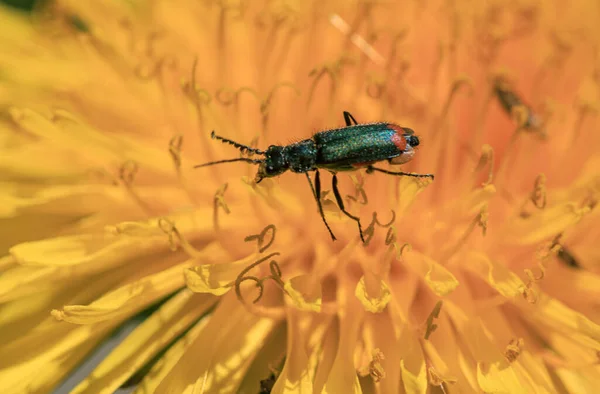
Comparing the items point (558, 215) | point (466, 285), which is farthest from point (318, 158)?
point (558, 215)

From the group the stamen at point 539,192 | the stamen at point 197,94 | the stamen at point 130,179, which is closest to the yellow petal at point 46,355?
the stamen at point 130,179

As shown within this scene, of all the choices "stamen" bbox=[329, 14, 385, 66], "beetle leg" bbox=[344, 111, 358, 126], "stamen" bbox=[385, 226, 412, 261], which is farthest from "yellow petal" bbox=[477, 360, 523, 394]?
"stamen" bbox=[329, 14, 385, 66]

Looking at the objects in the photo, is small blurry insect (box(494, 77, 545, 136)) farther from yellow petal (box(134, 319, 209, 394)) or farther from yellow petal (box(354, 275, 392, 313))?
yellow petal (box(134, 319, 209, 394))

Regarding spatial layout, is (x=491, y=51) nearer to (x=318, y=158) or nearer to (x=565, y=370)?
(x=318, y=158)

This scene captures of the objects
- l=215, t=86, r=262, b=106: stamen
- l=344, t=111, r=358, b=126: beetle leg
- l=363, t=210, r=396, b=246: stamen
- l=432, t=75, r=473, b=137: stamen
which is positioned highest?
l=215, t=86, r=262, b=106: stamen

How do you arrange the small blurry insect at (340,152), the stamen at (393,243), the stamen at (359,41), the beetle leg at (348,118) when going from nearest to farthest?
the stamen at (393,243) < the small blurry insect at (340,152) < the beetle leg at (348,118) < the stamen at (359,41)

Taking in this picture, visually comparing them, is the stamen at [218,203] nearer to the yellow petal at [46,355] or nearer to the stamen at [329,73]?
the yellow petal at [46,355]

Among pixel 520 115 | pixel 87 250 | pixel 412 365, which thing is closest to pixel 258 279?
pixel 412 365
